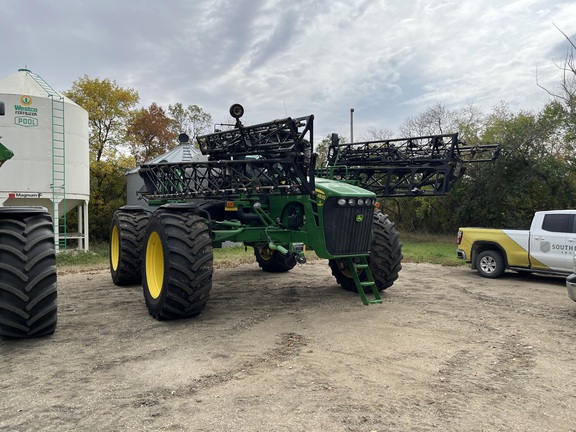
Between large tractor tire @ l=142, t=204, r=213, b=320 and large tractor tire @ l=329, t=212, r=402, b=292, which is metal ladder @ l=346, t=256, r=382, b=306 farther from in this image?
large tractor tire @ l=142, t=204, r=213, b=320

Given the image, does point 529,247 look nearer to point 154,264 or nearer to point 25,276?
point 154,264

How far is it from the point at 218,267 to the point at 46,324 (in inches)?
267

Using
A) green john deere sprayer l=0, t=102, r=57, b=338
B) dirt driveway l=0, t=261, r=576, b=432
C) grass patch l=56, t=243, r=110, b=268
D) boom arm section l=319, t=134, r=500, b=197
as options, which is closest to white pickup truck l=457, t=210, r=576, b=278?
boom arm section l=319, t=134, r=500, b=197

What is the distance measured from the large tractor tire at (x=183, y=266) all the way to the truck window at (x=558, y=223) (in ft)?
25.4

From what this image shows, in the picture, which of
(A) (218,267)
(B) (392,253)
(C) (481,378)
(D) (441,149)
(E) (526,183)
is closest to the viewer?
(C) (481,378)

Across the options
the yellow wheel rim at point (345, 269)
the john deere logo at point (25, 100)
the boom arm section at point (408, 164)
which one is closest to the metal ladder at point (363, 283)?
the yellow wheel rim at point (345, 269)

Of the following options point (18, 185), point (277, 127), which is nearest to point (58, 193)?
point (18, 185)

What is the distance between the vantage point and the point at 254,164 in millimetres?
6348

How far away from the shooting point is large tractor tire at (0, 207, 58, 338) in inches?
184

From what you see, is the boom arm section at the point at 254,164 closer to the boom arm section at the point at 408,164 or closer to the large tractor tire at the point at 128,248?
the large tractor tire at the point at 128,248

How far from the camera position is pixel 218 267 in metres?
11.7

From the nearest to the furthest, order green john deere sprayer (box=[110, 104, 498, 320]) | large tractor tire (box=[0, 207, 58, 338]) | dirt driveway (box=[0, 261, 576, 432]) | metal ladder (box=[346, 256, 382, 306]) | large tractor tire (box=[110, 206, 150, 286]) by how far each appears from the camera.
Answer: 1. dirt driveway (box=[0, 261, 576, 432])
2. large tractor tire (box=[0, 207, 58, 338])
3. green john deere sprayer (box=[110, 104, 498, 320])
4. metal ladder (box=[346, 256, 382, 306])
5. large tractor tire (box=[110, 206, 150, 286])

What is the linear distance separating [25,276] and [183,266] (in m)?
1.64

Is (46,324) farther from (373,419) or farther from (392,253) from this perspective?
(392,253)
